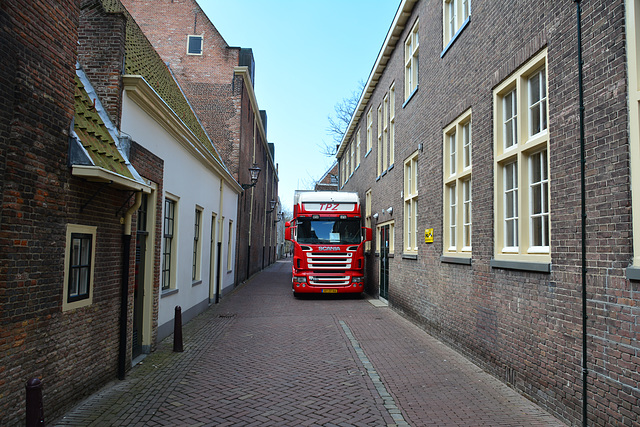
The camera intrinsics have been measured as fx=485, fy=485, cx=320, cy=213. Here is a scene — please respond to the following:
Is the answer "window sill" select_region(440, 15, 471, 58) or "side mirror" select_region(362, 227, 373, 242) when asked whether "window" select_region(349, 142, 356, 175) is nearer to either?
"side mirror" select_region(362, 227, 373, 242)

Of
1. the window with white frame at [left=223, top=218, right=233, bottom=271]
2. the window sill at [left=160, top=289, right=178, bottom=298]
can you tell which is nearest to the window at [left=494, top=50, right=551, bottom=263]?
the window sill at [left=160, top=289, right=178, bottom=298]

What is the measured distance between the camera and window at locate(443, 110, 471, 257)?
810 cm

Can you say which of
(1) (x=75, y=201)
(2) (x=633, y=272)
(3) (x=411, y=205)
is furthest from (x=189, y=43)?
(2) (x=633, y=272)

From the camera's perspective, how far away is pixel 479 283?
700cm

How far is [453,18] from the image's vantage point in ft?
29.8

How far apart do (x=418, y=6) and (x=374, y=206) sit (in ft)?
24.2

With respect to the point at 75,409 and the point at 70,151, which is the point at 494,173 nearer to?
the point at 70,151

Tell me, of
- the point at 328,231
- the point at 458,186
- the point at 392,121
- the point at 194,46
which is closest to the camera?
the point at 458,186

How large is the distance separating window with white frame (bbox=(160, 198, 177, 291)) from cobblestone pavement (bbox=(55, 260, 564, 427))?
43.5 inches

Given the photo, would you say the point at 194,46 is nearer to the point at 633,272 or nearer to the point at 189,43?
the point at 189,43

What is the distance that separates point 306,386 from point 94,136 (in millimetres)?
3946

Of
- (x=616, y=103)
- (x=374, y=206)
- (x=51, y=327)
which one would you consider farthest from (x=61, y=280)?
(x=374, y=206)

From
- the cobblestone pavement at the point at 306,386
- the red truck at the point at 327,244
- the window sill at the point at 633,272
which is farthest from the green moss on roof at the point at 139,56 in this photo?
the red truck at the point at 327,244

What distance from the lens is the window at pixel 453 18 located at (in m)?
8.39
